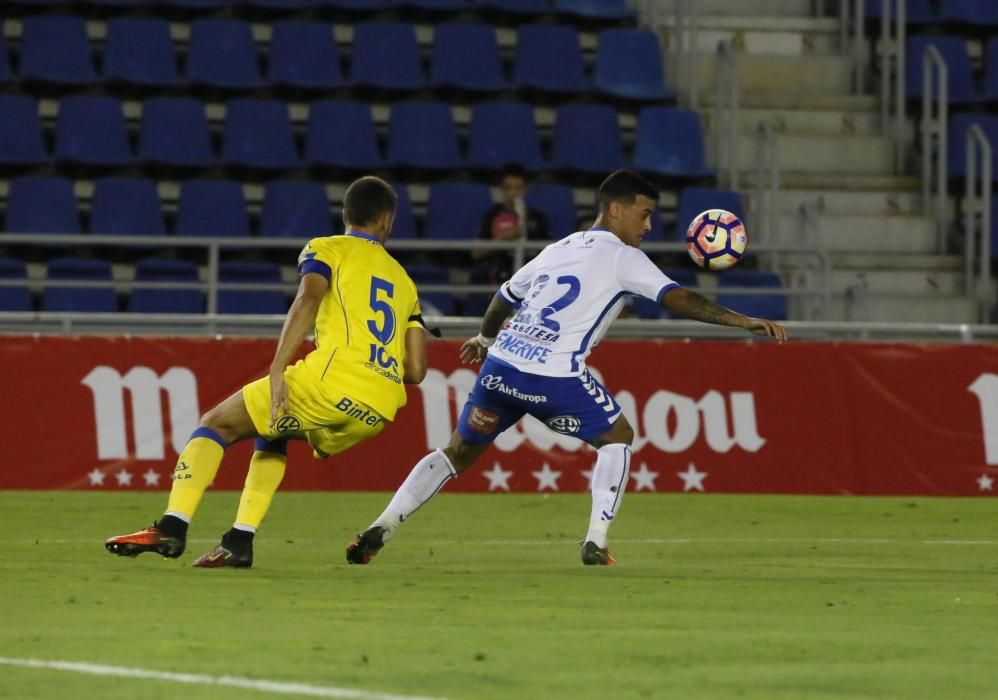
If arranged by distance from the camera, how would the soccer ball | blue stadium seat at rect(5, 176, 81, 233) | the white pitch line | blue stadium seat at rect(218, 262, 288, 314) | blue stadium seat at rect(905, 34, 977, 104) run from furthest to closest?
1. blue stadium seat at rect(905, 34, 977, 104)
2. blue stadium seat at rect(5, 176, 81, 233)
3. blue stadium seat at rect(218, 262, 288, 314)
4. the soccer ball
5. the white pitch line

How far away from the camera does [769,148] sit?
1970cm

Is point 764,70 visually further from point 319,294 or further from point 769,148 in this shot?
point 319,294

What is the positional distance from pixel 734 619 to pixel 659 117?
13818mm

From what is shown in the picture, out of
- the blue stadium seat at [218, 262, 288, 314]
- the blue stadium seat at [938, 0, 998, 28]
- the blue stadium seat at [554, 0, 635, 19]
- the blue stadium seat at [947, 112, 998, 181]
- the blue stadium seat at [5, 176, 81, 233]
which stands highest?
the blue stadium seat at [554, 0, 635, 19]

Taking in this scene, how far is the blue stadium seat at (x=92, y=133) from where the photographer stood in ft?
63.9


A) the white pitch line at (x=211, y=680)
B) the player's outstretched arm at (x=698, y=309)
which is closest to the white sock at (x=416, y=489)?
the player's outstretched arm at (x=698, y=309)

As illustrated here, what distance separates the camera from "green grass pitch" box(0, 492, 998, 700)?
18.9ft

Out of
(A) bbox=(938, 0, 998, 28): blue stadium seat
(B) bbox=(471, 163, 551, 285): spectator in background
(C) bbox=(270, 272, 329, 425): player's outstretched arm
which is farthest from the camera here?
(A) bbox=(938, 0, 998, 28): blue stadium seat

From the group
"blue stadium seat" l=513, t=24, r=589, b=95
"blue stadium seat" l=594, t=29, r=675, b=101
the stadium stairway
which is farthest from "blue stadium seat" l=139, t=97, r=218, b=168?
the stadium stairway

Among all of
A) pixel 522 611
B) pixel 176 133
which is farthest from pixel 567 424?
pixel 176 133

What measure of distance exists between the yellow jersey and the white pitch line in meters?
3.07

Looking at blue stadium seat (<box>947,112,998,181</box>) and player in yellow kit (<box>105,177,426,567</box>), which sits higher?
blue stadium seat (<box>947,112,998,181</box>)

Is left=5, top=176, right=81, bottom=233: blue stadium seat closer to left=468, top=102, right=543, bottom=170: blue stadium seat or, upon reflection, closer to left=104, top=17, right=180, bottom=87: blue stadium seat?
left=104, top=17, right=180, bottom=87: blue stadium seat

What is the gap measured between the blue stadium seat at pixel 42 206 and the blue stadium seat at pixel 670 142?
5.77 metres
